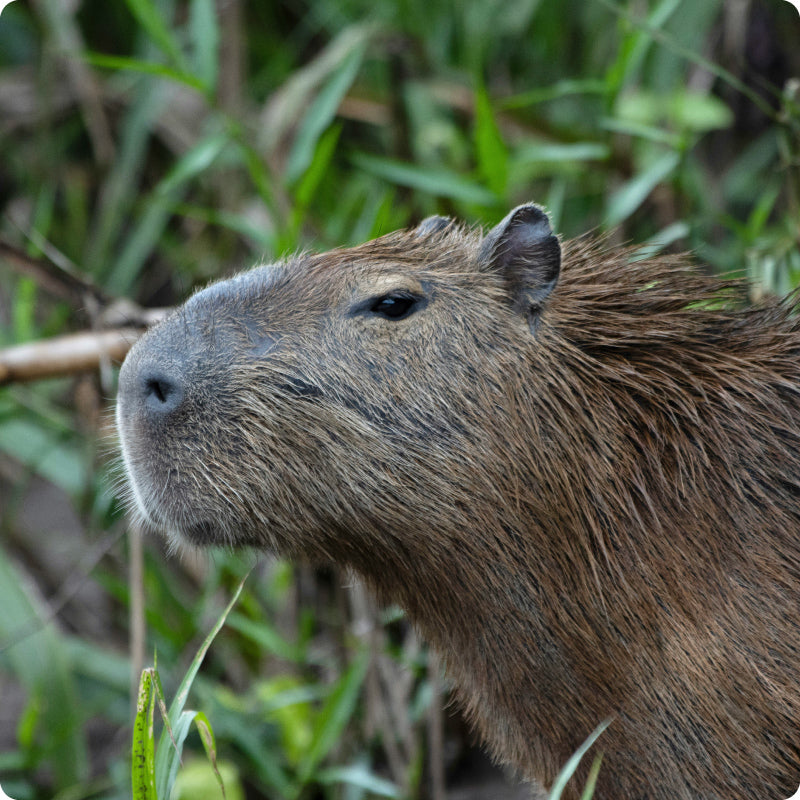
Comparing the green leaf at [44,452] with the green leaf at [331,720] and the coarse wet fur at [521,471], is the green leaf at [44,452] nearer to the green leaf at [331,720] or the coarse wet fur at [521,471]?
the green leaf at [331,720]

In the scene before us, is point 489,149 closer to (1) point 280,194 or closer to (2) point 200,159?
(2) point 200,159

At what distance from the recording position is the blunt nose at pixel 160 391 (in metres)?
2.34

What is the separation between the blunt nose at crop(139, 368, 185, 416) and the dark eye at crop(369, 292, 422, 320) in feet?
1.53

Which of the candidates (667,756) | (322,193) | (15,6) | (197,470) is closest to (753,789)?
(667,756)

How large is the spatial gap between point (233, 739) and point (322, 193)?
2.46 meters

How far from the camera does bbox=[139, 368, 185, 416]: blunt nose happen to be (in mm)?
2340

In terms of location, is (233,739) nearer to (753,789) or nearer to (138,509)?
(138,509)

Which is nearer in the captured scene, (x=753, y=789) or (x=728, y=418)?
(x=753, y=789)

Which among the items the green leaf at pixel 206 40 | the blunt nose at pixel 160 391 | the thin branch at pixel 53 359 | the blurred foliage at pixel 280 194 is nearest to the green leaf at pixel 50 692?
the blurred foliage at pixel 280 194

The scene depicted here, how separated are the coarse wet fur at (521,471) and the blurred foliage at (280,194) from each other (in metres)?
0.43

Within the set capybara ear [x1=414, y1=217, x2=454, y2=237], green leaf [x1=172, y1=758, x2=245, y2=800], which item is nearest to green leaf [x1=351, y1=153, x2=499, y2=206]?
capybara ear [x1=414, y1=217, x2=454, y2=237]

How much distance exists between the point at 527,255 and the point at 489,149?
1250 mm

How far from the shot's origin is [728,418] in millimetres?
2361

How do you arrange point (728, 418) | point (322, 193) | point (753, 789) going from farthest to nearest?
point (322, 193) → point (728, 418) → point (753, 789)
